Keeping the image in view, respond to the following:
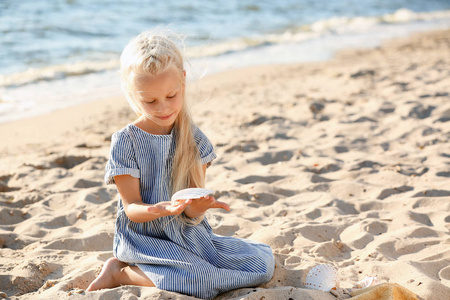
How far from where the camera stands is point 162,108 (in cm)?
231

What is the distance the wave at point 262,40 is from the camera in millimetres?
7352

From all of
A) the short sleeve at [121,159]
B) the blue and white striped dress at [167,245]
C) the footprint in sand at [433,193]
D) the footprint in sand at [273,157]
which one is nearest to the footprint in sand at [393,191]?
the footprint in sand at [433,193]

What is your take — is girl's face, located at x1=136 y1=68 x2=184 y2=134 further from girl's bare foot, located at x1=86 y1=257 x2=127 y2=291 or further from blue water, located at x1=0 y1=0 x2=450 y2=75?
blue water, located at x1=0 y1=0 x2=450 y2=75

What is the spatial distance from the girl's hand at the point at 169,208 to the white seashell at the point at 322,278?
2.38ft

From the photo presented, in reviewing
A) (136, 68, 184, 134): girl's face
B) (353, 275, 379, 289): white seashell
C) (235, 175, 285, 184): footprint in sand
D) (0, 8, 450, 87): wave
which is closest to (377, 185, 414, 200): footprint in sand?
(235, 175, 285, 184): footprint in sand

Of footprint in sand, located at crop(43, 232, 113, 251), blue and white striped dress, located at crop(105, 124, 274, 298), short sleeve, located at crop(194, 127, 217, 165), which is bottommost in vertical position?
footprint in sand, located at crop(43, 232, 113, 251)

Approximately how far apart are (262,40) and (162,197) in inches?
362

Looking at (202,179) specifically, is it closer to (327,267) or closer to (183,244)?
(183,244)

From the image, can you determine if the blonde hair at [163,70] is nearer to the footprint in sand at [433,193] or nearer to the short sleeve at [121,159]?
the short sleeve at [121,159]

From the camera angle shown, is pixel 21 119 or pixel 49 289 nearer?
pixel 49 289

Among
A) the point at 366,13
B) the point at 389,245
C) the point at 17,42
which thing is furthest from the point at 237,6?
the point at 389,245

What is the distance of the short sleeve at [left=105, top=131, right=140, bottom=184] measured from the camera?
2322mm

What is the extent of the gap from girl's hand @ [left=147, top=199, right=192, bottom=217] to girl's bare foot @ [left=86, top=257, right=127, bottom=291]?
465 mm

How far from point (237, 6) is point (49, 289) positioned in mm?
14079
